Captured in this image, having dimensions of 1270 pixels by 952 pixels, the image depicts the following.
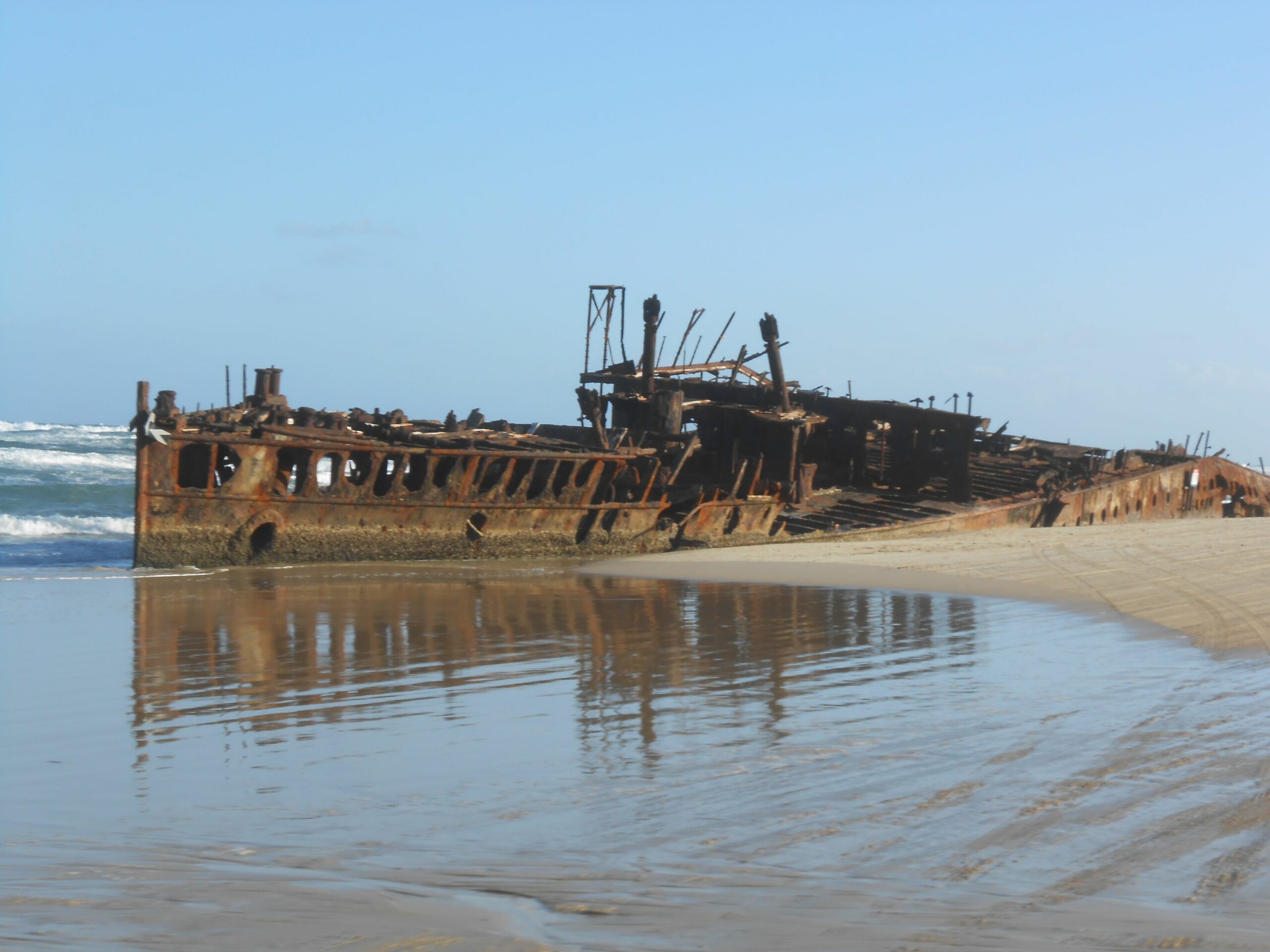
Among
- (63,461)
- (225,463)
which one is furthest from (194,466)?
(63,461)

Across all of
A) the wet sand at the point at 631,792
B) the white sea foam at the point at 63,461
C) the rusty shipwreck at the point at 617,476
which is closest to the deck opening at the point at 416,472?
the rusty shipwreck at the point at 617,476

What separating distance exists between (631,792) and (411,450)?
1105cm

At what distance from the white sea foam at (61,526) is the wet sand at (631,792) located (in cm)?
1503

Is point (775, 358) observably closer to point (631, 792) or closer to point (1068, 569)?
point (1068, 569)

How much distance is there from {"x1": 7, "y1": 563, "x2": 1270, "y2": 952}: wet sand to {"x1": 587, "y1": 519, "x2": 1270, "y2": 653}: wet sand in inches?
66.2

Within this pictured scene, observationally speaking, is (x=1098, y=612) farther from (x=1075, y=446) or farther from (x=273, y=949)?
(x=1075, y=446)

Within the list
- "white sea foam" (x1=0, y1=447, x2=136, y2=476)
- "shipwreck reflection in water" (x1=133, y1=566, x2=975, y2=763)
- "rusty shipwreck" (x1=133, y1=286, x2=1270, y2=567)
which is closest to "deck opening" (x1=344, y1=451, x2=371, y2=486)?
"rusty shipwreck" (x1=133, y1=286, x2=1270, y2=567)

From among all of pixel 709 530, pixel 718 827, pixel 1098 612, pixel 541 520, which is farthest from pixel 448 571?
pixel 718 827

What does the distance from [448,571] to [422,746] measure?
940 cm

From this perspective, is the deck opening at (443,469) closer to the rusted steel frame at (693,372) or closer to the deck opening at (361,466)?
the deck opening at (361,466)

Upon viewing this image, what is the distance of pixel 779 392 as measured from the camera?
70.4 feet

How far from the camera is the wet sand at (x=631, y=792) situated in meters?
3.51

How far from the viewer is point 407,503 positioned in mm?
15727

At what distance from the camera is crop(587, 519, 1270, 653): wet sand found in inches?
424
